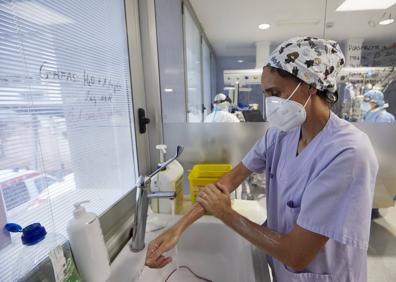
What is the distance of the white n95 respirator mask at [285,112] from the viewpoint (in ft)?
2.48

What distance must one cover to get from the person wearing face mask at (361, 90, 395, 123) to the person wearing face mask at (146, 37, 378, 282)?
731 millimetres

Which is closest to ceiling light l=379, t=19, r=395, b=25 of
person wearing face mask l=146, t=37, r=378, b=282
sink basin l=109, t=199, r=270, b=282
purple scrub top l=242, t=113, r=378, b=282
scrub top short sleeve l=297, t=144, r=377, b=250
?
person wearing face mask l=146, t=37, r=378, b=282

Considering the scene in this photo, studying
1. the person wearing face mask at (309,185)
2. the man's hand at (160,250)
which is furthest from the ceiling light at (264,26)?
the man's hand at (160,250)

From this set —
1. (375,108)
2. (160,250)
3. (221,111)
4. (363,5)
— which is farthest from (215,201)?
(363,5)

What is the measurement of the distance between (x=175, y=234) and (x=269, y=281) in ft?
1.11

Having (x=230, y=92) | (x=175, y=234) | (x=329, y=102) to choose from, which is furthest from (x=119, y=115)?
(x=329, y=102)

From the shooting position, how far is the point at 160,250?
2.33 feet

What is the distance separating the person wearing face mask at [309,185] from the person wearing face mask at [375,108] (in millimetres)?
731

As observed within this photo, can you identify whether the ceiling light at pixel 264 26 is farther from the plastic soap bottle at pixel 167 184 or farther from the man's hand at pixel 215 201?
the man's hand at pixel 215 201

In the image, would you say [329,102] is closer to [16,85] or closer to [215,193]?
[215,193]

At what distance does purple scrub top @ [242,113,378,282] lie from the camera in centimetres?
59

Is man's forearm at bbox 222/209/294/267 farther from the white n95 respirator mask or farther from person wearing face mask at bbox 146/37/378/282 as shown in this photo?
the white n95 respirator mask

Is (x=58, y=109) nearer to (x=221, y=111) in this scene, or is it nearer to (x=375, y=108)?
(x=221, y=111)

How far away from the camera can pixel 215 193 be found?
862mm
